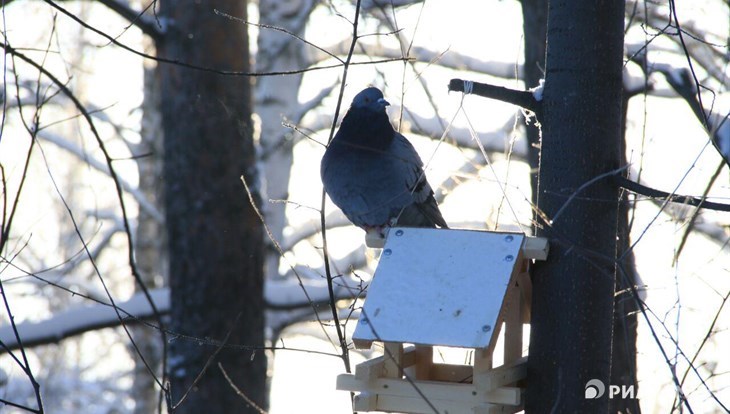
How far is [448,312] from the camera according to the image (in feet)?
7.91

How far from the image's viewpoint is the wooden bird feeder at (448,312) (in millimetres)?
2381

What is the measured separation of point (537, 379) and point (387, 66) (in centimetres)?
395

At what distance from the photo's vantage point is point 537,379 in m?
2.48

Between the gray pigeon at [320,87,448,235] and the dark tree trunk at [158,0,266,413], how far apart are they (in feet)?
6.88

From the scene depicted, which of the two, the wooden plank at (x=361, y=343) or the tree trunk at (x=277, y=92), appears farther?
the tree trunk at (x=277, y=92)

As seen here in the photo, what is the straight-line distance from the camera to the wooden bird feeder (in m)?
2.38

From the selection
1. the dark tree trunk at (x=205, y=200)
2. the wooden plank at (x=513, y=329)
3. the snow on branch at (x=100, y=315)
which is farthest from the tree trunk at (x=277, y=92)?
the wooden plank at (x=513, y=329)

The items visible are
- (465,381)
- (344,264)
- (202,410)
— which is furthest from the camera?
(344,264)

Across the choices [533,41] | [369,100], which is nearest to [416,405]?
[369,100]

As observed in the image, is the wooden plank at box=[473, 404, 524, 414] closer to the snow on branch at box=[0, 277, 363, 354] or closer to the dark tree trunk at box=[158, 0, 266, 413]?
the dark tree trunk at box=[158, 0, 266, 413]

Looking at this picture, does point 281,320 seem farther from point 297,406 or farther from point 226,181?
point 226,181

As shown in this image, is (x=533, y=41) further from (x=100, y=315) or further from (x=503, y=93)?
(x=100, y=315)

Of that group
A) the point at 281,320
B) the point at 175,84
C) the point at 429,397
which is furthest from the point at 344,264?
the point at 429,397

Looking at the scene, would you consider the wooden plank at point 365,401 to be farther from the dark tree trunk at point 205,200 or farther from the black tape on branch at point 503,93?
the dark tree trunk at point 205,200
